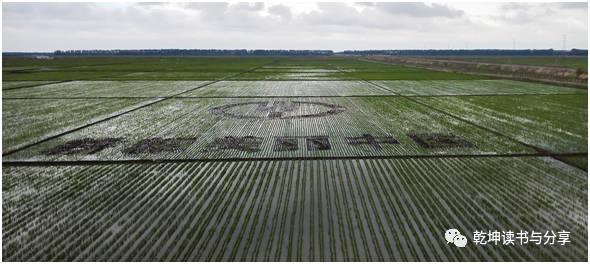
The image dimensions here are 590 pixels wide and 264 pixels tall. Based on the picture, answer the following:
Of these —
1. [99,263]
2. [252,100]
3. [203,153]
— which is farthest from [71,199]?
[252,100]

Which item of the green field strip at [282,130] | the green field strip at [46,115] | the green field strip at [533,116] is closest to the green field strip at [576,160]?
the green field strip at [533,116]

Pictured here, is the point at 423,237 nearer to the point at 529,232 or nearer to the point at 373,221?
the point at 373,221

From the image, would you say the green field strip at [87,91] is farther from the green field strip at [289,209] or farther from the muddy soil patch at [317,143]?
the green field strip at [289,209]

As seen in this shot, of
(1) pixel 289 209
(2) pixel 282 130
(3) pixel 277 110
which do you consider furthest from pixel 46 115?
(1) pixel 289 209

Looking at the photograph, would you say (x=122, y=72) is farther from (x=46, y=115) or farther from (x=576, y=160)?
(x=576, y=160)

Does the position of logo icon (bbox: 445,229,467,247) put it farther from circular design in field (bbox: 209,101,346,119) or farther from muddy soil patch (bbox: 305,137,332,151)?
circular design in field (bbox: 209,101,346,119)

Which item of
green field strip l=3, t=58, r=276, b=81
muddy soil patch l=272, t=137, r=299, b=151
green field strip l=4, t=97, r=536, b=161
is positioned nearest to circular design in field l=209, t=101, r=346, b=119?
green field strip l=4, t=97, r=536, b=161
